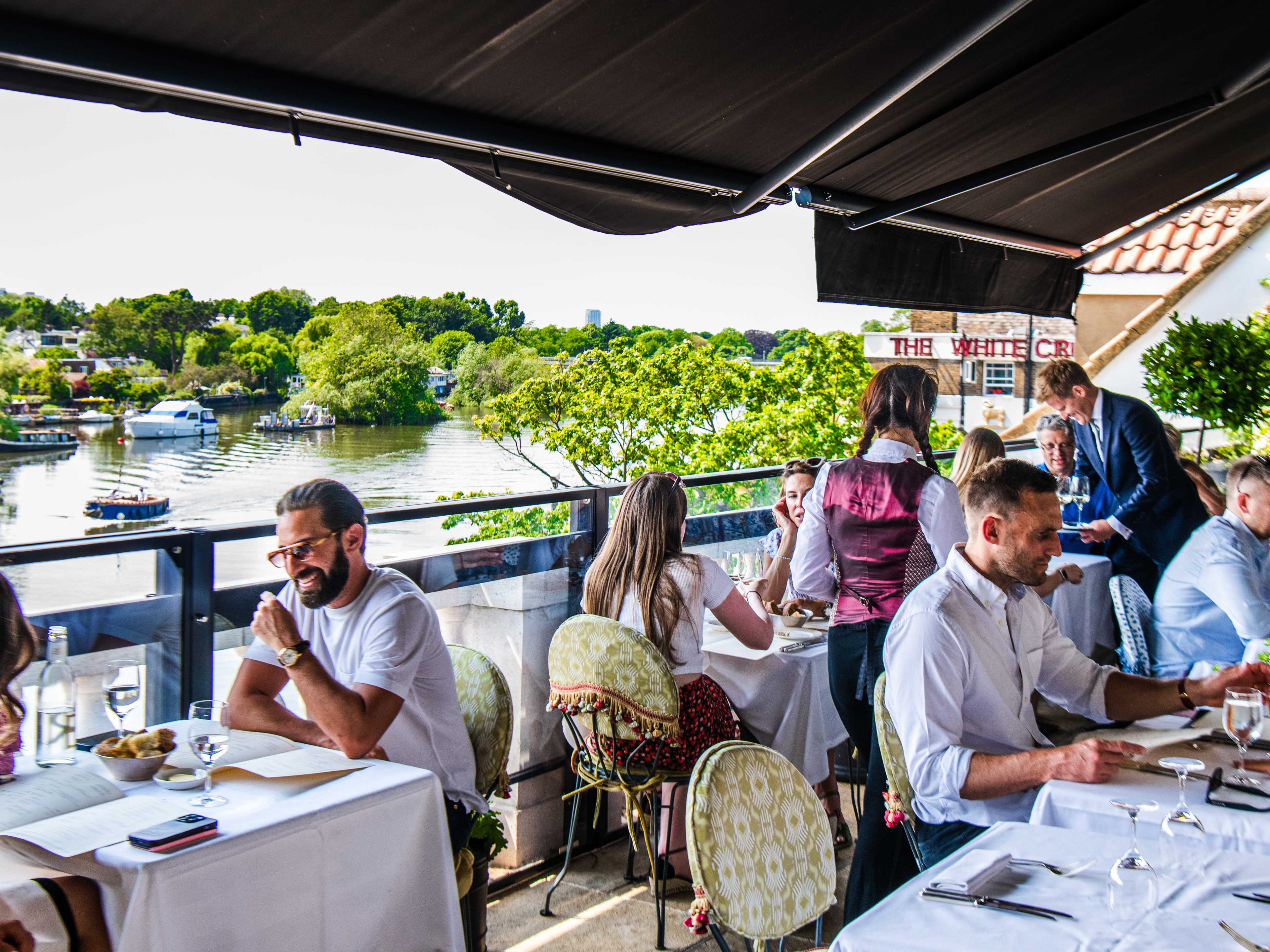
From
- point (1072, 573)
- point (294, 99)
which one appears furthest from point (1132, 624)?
point (294, 99)

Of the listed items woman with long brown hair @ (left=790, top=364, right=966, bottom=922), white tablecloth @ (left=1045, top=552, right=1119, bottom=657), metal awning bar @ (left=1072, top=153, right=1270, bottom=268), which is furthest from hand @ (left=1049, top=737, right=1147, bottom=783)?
metal awning bar @ (left=1072, top=153, right=1270, bottom=268)

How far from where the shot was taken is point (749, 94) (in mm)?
3086

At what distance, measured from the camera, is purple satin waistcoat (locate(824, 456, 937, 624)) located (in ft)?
10.5

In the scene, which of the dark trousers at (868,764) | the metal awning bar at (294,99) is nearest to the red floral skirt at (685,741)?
the dark trousers at (868,764)

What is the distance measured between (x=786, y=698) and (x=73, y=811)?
Result: 2311mm

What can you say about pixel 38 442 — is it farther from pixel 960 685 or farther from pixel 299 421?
pixel 960 685

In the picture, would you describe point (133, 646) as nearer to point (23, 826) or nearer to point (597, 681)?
point (23, 826)

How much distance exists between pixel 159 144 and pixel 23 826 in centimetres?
4341

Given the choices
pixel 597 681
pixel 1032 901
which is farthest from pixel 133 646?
pixel 1032 901

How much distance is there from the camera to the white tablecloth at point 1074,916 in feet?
4.80

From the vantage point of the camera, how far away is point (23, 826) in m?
1.92

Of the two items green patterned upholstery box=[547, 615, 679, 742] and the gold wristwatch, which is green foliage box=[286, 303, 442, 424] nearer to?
green patterned upholstery box=[547, 615, 679, 742]

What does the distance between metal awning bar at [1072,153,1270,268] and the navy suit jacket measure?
1.11m

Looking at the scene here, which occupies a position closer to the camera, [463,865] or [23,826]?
[23,826]
